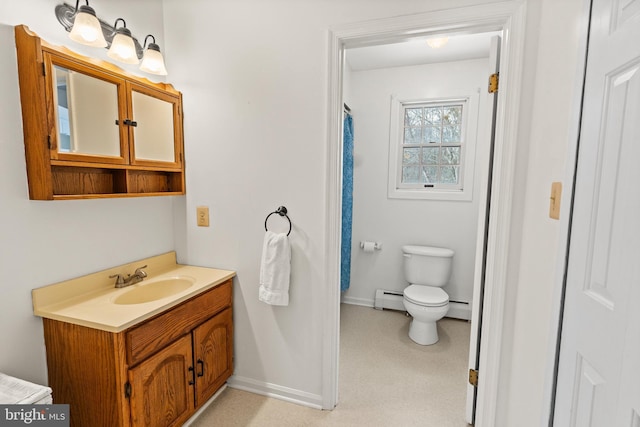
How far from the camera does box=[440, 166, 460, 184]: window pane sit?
120 inches

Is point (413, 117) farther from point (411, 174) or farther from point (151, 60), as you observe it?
point (151, 60)

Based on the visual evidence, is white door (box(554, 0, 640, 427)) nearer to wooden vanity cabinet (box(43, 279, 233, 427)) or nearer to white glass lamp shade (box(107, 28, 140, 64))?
wooden vanity cabinet (box(43, 279, 233, 427))

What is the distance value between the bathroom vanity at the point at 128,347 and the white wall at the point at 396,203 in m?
1.86

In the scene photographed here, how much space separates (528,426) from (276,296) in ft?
4.14

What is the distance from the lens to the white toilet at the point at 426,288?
8.21 feet

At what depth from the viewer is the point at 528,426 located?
125cm

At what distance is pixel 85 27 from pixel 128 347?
138 cm

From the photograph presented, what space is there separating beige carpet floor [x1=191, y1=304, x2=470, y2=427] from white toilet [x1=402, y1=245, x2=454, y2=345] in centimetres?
12

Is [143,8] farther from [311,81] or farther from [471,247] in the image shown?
[471,247]

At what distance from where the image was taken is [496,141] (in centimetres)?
147

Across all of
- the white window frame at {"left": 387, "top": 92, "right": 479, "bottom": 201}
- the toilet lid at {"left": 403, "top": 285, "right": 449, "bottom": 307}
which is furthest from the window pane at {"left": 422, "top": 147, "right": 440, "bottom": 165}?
the toilet lid at {"left": 403, "top": 285, "right": 449, "bottom": 307}

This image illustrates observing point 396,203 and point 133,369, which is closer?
point 133,369

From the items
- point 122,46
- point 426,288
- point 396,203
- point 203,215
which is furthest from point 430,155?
point 122,46

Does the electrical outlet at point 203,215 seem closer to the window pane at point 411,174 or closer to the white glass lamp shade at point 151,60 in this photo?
the white glass lamp shade at point 151,60
